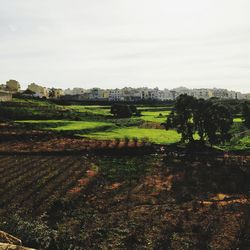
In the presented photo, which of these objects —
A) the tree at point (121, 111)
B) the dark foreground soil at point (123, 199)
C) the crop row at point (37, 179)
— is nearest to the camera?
the dark foreground soil at point (123, 199)

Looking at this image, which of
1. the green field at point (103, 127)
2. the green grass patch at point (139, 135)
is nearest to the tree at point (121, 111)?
the green field at point (103, 127)

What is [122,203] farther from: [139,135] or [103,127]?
[103,127]

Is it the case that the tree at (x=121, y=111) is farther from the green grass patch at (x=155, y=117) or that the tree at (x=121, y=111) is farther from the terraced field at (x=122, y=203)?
the terraced field at (x=122, y=203)

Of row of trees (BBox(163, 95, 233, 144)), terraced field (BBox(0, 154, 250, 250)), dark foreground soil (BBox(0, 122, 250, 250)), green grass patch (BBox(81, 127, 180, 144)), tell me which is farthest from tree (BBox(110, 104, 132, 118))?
terraced field (BBox(0, 154, 250, 250))

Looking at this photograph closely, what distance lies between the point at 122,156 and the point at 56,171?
Answer: 12.0m

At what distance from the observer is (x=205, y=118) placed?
175 feet

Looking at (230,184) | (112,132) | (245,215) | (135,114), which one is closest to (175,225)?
(245,215)

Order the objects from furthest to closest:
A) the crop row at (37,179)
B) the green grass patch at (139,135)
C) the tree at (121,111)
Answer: the tree at (121,111), the green grass patch at (139,135), the crop row at (37,179)

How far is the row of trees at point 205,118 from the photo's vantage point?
5281 cm

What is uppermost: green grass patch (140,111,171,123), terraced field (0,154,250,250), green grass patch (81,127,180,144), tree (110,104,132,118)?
tree (110,104,132,118)

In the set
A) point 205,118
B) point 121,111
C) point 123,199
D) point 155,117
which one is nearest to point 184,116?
point 205,118

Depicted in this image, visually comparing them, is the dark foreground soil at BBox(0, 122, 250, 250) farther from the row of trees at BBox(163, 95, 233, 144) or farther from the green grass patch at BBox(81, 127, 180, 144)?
the green grass patch at BBox(81, 127, 180, 144)

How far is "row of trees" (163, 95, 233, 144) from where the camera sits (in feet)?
173

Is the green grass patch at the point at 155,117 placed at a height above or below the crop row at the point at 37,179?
above
